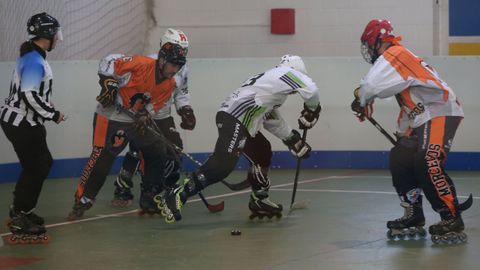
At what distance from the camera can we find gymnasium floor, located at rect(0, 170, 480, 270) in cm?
680

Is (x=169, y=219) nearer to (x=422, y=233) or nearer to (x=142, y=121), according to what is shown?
(x=142, y=121)

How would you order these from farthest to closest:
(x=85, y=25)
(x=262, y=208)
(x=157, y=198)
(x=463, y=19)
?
(x=463, y=19)
(x=85, y=25)
(x=262, y=208)
(x=157, y=198)

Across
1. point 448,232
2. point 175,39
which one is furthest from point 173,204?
point 448,232

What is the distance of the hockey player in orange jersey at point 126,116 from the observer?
882 centimetres

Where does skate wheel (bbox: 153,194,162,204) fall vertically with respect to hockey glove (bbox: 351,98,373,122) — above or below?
below

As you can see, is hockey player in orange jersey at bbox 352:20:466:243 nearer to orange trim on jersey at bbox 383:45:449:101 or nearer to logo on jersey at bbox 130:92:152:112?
orange trim on jersey at bbox 383:45:449:101

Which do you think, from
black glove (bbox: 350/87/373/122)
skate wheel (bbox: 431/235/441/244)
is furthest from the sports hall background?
skate wheel (bbox: 431/235/441/244)

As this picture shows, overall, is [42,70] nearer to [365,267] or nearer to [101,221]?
[101,221]

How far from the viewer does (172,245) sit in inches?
296

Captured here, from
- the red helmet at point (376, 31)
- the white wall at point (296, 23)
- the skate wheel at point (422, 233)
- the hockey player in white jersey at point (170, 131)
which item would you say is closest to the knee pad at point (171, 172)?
the hockey player in white jersey at point (170, 131)

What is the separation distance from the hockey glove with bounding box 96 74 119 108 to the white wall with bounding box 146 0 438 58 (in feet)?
18.4

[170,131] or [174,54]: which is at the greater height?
[174,54]

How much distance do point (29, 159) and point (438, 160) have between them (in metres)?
2.92

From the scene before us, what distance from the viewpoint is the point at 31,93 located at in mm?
7512
